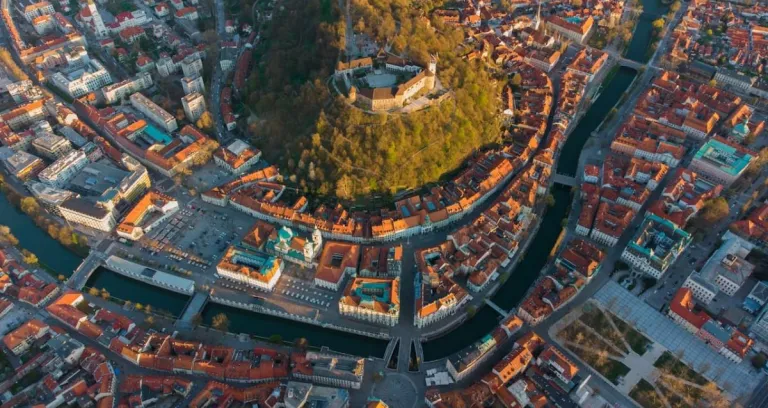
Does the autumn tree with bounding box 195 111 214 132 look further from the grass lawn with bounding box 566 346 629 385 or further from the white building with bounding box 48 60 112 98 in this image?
the grass lawn with bounding box 566 346 629 385

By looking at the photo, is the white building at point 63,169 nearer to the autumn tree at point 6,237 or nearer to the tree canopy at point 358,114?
the autumn tree at point 6,237

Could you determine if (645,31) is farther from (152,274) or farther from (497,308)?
(152,274)

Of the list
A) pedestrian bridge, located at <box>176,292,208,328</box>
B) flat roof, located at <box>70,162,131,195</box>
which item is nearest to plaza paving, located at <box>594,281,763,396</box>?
pedestrian bridge, located at <box>176,292,208,328</box>

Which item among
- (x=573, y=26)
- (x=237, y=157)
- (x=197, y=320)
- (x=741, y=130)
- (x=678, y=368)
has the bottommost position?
(x=197, y=320)

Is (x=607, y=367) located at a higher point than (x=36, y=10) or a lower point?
lower

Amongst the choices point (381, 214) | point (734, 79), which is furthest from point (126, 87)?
point (734, 79)

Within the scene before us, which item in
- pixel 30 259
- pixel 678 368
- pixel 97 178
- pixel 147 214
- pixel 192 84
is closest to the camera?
pixel 678 368

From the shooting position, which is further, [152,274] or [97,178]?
[97,178]

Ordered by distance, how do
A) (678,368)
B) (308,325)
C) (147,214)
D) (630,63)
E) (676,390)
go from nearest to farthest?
(676,390) → (678,368) → (308,325) → (147,214) → (630,63)
